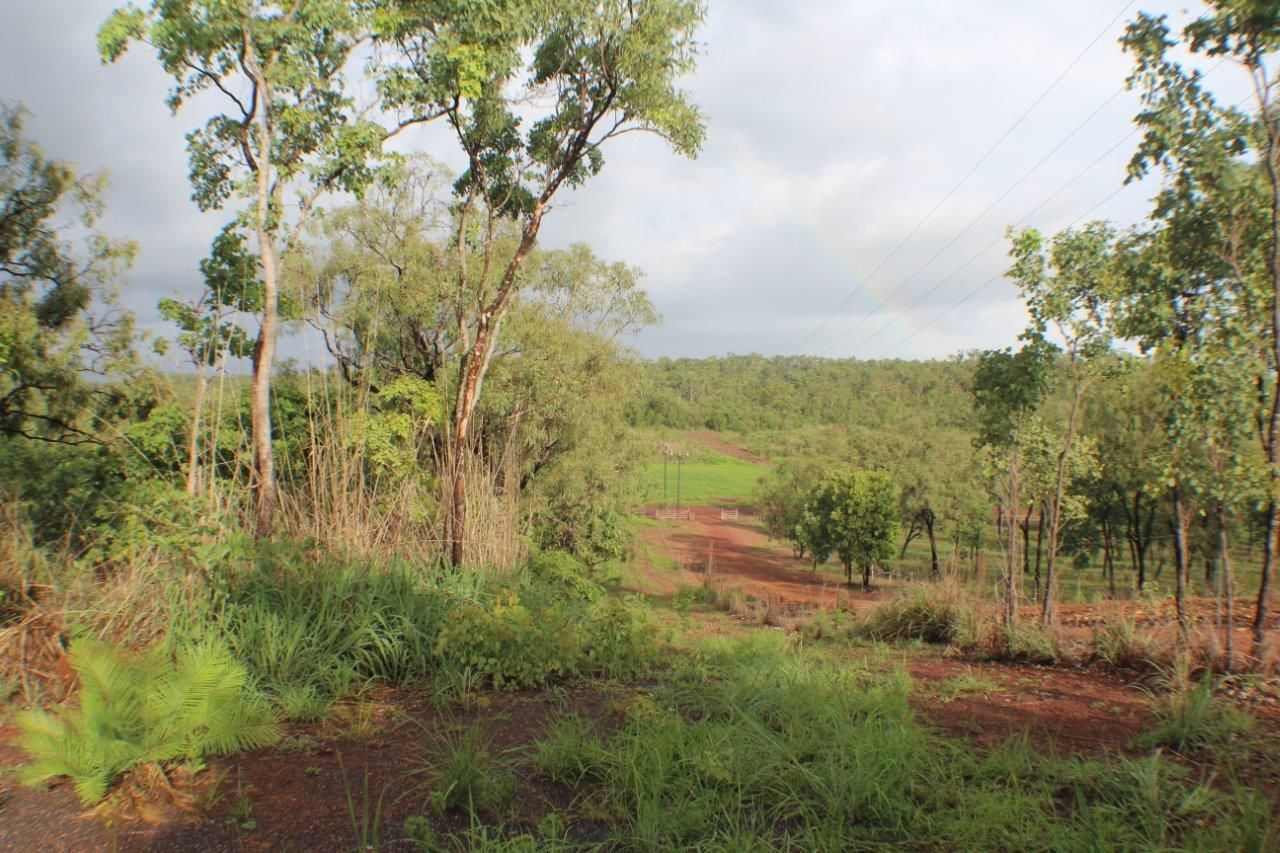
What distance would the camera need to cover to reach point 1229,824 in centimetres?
226

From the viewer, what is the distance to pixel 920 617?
7.03m

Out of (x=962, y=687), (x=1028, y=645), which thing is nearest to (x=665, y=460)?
(x=1028, y=645)

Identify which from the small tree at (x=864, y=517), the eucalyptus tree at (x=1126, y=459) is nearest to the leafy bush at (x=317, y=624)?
the eucalyptus tree at (x=1126, y=459)

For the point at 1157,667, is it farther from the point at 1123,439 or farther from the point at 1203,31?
the point at 1123,439

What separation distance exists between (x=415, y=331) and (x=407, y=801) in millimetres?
13903

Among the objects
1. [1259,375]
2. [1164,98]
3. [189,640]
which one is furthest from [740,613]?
[189,640]

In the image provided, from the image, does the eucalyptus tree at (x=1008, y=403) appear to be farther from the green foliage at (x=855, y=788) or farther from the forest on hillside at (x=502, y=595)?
the green foliage at (x=855, y=788)

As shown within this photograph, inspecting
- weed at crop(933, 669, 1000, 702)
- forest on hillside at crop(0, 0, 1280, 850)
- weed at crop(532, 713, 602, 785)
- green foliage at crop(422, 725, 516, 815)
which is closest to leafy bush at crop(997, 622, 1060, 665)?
forest on hillside at crop(0, 0, 1280, 850)

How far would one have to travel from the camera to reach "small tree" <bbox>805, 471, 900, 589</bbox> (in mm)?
31000

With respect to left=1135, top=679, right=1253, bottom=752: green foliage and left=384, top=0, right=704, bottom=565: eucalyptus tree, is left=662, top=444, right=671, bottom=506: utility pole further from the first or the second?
left=1135, top=679, right=1253, bottom=752: green foliage

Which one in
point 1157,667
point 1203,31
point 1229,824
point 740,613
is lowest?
point 740,613

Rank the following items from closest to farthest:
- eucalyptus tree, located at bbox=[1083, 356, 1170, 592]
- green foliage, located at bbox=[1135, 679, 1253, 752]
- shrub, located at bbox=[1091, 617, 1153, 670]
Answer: green foliage, located at bbox=[1135, 679, 1253, 752]
shrub, located at bbox=[1091, 617, 1153, 670]
eucalyptus tree, located at bbox=[1083, 356, 1170, 592]

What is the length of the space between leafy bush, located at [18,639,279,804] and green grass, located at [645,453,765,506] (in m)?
59.9

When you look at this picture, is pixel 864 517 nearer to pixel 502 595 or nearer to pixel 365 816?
pixel 502 595
